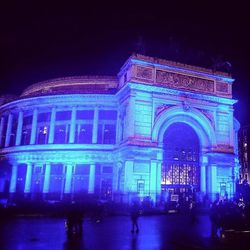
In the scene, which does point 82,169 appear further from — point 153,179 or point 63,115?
point 153,179

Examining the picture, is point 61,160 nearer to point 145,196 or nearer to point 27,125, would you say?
point 27,125

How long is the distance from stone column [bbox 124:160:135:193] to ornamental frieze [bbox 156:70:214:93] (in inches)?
389

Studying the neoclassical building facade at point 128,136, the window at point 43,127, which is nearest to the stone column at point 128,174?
the neoclassical building facade at point 128,136

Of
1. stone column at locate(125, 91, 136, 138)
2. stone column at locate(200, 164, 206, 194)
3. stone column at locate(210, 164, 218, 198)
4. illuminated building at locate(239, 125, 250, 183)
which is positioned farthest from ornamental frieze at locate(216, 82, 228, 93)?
illuminated building at locate(239, 125, 250, 183)

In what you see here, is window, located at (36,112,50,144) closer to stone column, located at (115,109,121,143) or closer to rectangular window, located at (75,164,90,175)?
rectangular window, located at (75,164,90,175)

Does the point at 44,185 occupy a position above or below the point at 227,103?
below

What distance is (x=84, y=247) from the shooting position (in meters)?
12.3

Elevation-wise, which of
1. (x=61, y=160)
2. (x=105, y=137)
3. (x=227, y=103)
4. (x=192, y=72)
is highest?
(x=192, y=72)

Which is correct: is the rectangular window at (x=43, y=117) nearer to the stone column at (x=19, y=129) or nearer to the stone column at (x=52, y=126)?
the stone column at (x=52, y=126)

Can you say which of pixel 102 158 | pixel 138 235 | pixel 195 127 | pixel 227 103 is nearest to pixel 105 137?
pixel 102 158

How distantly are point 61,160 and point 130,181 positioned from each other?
11.2 meters

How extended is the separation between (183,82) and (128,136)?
9558 millimetres

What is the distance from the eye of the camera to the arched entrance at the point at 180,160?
35.2 metres

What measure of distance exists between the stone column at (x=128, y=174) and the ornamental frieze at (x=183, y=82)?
9.87m
